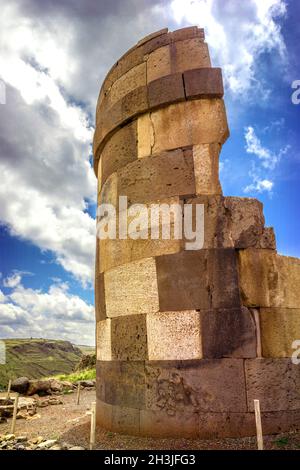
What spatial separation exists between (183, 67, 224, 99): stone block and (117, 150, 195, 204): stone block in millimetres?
959

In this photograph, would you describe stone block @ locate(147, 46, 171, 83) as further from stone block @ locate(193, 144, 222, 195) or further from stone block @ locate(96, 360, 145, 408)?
stone block @ locate(96, 360, 145, 408)

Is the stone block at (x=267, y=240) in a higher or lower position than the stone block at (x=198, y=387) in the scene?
higher

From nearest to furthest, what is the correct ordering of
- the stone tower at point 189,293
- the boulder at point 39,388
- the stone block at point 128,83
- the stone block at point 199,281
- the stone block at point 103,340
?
the stone tower at point 189,293 → the stone block at point 199,281 → the stone block at point 103,340 → the stone block at point 128,83 → the boulder at point 39,388

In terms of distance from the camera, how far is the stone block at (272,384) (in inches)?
162

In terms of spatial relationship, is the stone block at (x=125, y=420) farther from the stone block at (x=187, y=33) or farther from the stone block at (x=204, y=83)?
the stone block at (x=187, y=33)

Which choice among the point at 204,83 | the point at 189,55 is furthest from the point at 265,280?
the point at 189,55

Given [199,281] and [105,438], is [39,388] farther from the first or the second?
[199,281]

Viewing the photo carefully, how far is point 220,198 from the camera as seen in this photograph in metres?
4.74

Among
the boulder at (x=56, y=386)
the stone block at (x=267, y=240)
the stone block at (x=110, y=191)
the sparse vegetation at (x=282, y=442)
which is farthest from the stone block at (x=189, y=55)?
the boulder at (x=56, y=386)

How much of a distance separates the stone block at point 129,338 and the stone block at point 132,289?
0.11m

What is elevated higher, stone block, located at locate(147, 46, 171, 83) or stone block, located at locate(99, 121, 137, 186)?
stone block, located at locate(147, 46, 171, 83)

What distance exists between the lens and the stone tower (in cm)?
418

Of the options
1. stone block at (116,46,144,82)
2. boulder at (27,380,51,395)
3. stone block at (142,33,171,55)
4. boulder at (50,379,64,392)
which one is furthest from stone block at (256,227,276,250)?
boulder at (50,379,64,392)

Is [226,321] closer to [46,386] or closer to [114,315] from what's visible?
[114,315]
